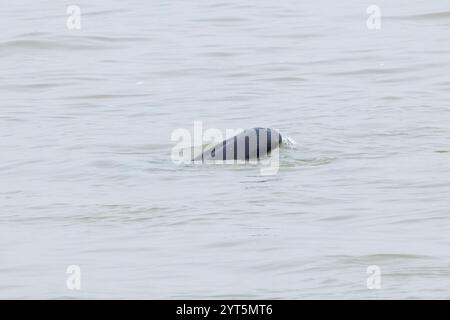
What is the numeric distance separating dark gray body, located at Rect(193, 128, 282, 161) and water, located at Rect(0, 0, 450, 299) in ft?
0.53

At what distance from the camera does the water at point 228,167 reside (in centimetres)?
782

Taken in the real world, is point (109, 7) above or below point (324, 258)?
above

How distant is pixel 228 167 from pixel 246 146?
1.05ft

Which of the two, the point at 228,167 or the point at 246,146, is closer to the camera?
the point at 228,167

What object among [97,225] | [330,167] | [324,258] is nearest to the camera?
[324,258]

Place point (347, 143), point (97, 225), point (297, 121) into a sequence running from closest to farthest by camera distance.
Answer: point (97, 225) → point (347, 143) → point (297, 121)

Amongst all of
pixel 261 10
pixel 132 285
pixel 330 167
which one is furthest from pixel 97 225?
pixel 261 10

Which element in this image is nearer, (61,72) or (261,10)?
(61,72)

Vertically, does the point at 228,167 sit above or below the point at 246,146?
below

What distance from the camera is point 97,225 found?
9.05 metres

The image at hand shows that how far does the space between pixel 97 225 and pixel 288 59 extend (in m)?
7.58

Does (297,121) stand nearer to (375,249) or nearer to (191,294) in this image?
(375,249)

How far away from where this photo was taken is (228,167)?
422 inches

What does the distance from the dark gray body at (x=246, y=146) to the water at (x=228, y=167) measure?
0.53ft
